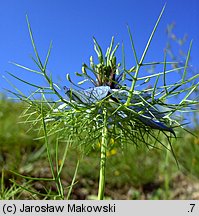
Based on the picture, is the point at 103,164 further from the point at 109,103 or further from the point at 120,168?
the point at 120,168

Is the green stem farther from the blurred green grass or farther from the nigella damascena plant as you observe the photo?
the blurred green grass

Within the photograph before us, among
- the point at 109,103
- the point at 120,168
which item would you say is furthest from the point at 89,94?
the point at 120,168

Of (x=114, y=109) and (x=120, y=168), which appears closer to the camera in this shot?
(x=114, y=109)

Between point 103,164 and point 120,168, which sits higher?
point 120,168

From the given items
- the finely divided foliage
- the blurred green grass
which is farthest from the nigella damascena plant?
the blurred green grass

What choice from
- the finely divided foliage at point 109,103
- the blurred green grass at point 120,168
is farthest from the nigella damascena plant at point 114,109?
the blurred green grass at point 120,168

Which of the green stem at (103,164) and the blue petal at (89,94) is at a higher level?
the blue petal at (89,94)

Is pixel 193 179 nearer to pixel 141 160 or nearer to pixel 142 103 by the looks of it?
pixel 141 160

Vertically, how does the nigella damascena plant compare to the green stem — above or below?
above

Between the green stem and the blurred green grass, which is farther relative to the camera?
the blurred green grass

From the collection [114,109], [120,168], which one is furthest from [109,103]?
[120,168]

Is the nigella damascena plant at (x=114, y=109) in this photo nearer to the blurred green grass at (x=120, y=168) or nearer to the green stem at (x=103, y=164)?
the green stem at (x=103, y=164)
